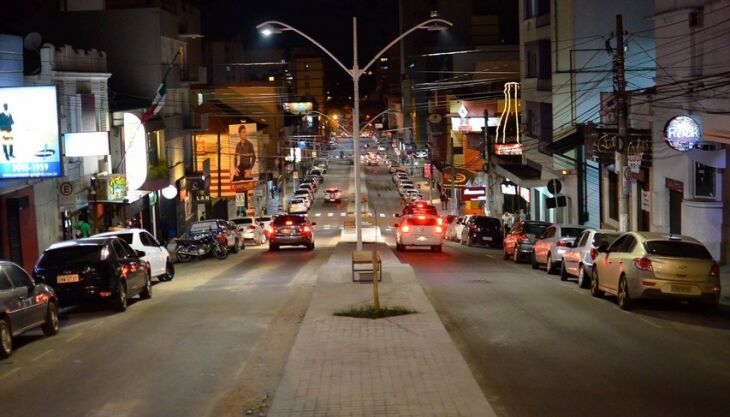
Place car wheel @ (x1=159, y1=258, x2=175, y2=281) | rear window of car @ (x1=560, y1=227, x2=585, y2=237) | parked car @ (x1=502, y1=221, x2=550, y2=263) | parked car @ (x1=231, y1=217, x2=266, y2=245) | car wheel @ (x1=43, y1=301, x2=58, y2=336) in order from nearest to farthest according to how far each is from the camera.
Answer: car wheel @ (x1=43, y1=301, x2=58, y2=336) → car wheel @ (x1=159, y1=258, x2=175, y2=281) → rear window of car @ (x1=560, y1=227, x2=585, y2=237) → parked car @ (x1=502, y1=221, x2=550, y2=263) → parked car @ (x1=231, y1=217, x2=266, y2=245)

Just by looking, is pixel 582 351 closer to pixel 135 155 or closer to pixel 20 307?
pixel 20 307

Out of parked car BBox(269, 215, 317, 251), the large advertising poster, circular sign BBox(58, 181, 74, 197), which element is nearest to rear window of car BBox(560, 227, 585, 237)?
parked car BBox(269, 215, 317, 251)

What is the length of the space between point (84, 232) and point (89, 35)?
21.4 metres

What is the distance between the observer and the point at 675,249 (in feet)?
58.9

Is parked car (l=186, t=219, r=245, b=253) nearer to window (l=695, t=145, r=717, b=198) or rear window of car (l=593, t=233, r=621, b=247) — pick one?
rear window of car (l=593, t=233, r=621, b=247)

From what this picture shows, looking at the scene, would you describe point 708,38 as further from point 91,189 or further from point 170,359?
point 91,189

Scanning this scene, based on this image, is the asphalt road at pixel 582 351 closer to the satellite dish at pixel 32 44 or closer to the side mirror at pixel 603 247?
the side mirror at pixel 603 247

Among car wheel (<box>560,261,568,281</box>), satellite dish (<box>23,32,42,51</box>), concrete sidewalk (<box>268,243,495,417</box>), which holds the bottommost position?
car wheel (<box>560,261,568,281</box>)

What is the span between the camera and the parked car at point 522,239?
3294 centimetres

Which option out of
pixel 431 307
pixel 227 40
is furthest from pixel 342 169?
pixel 431 307

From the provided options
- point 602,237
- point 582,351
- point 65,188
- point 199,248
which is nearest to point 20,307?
point 582,351

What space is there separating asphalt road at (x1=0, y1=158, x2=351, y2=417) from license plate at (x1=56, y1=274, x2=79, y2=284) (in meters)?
0.77

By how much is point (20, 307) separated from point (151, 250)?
35.9ft

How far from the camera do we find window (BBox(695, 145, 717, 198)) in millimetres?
27844
